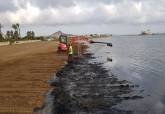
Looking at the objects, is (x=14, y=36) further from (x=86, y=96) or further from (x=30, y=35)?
(x=86, y=96)

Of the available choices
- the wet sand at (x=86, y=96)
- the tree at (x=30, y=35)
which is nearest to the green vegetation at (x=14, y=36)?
the tree at (x=30, y=35)

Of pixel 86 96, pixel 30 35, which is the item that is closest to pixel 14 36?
pixel 30 35

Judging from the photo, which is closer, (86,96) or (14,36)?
(86,96)

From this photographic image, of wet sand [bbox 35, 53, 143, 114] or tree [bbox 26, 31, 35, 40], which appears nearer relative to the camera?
wet sand [bbox 35, 53, 143, 114]

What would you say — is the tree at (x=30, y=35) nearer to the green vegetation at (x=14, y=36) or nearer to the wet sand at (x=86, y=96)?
the green vegetation at (x=14, y=36)

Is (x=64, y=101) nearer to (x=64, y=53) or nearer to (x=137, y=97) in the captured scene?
(x=137, y=97)

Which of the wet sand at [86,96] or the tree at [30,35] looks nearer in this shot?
the wet sand at [86,96]

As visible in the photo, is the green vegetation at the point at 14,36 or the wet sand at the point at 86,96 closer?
the wet sand at the point at 86,96

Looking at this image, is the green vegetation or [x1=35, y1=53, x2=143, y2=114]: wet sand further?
the green vegetation

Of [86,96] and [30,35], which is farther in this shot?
[30,35]

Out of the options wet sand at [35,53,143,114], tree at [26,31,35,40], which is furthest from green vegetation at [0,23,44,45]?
wet sand at [35,53,143,114]

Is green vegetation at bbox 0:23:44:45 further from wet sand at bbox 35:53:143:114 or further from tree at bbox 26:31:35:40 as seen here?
wet sand at bbox 35:53:143:114

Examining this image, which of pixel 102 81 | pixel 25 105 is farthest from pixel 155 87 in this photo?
pixel 25 105

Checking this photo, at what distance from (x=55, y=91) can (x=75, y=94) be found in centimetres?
151
